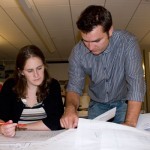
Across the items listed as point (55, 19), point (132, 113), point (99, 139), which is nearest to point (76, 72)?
point (132, 113)

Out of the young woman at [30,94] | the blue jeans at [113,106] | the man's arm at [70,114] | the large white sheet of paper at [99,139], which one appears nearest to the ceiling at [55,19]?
the young woman at [30,94]

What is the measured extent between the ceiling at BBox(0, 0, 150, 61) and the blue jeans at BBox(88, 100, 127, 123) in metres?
2.09

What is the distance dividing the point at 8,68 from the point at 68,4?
6.20 meters

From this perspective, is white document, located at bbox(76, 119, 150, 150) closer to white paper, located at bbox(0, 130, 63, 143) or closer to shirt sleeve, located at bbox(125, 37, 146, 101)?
white paper, located at bbox(0, 130, 63, 143)

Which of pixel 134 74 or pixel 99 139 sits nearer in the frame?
pixel 99 139

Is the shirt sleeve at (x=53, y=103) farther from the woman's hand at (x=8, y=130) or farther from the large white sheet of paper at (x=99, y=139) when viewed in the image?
the large white sheet of paper at (x=99, y=139)

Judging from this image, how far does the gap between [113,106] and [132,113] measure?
542 millimetres

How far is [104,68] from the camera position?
4.94ft

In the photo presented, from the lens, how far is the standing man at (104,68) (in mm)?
1178

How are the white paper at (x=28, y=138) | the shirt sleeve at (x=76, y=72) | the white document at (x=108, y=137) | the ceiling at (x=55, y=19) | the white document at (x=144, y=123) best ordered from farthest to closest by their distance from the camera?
the ceiling at (x=55, y=19) → the shirt sleeve at (x=76, y=72) → the white document at (x=144, y=123) → the white paper at (x=28, y=138) → the white document at (x=108, y=137)

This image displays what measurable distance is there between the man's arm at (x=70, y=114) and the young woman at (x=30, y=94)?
20 centimetres

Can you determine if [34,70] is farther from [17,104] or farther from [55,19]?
[55,19]

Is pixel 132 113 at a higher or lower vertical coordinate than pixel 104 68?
lower

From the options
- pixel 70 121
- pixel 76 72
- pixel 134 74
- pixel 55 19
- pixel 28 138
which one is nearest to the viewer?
pixel 28 138
